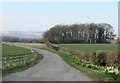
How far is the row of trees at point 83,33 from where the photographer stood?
394ft

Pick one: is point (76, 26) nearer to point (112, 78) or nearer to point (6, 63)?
point (6, 63)

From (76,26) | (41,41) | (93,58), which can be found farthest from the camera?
(76,26)

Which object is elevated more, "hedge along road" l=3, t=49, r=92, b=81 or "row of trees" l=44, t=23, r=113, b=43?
"row of trees" l=44, t=23, r=113, b=43

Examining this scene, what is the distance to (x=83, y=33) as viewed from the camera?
125 metres

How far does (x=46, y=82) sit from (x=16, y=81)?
1413 mm

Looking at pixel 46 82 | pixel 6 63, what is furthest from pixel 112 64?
Result: pixel 46 82

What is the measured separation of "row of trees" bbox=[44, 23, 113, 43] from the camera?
120 m

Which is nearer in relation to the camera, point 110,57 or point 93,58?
point 110,57

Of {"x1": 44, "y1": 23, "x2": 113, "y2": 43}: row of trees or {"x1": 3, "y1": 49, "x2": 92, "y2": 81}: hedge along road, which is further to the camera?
{"x1": 44, "y1": 23, "x2": 113, "y2": 43}: row of trees

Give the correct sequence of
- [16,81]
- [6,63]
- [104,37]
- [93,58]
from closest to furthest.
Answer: [16,81] < [6,63] < [93,58] < [104,37]

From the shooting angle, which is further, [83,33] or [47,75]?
[83,33]

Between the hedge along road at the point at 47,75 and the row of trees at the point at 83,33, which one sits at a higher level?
the row of trees at the point at 83,33

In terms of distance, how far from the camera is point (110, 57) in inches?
989

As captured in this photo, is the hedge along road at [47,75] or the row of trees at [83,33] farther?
the row of trees at [83,33]
